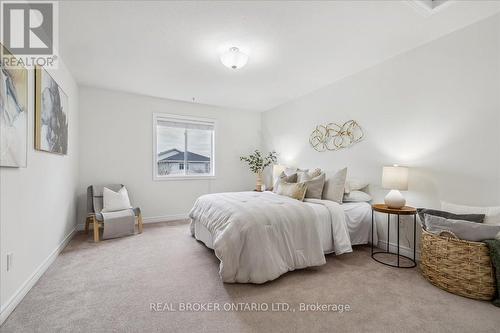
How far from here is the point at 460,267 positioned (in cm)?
196

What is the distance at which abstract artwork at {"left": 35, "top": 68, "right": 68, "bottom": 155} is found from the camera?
2215mm

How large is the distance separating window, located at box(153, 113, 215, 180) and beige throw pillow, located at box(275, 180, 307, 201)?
2295 mm

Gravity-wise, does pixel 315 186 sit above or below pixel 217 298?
above

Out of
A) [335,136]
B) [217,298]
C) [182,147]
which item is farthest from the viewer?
[182,147]

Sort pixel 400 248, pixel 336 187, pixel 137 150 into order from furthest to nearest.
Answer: pixel 137 150 < pixel 336 187 < pixel 400 248

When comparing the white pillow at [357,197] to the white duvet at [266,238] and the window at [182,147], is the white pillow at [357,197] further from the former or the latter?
the window at [182,147]

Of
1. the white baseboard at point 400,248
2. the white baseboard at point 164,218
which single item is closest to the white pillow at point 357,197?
the white baseboard at point 400,248

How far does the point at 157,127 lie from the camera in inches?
184

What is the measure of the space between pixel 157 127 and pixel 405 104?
4.29 m

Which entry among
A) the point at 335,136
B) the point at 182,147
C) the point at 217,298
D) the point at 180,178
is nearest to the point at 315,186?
the point at 335,136

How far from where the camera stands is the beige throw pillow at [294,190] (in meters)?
3.12

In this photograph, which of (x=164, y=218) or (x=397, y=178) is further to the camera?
(x=164, y=218)

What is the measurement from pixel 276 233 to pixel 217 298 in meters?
0.80

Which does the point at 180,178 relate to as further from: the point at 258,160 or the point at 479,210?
the point at 479,210
